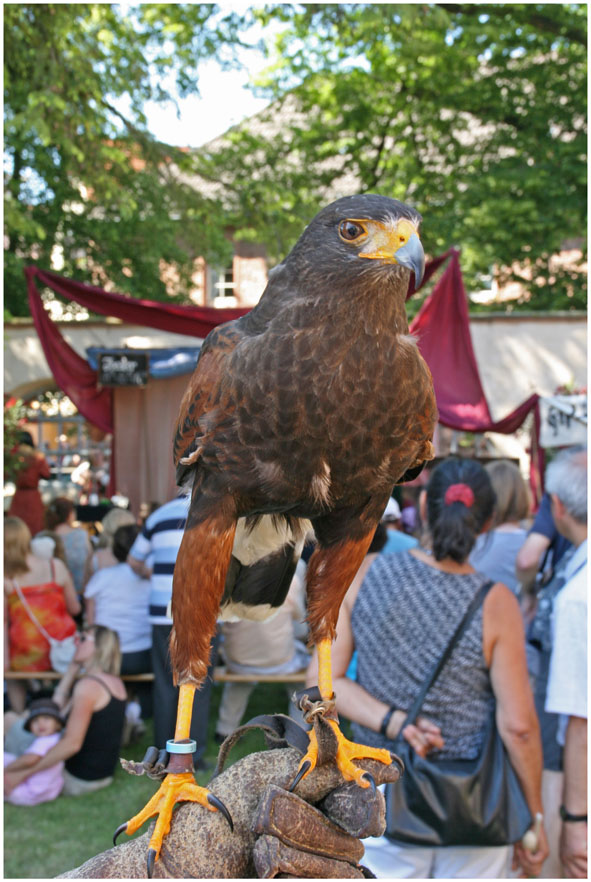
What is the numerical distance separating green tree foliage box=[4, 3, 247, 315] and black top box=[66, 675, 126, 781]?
3.81m

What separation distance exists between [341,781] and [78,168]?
611 cm

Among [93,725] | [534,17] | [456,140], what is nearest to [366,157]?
[456,140]

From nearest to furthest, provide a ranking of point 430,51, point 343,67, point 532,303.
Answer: point 430,51, point 343,67, point 532,303

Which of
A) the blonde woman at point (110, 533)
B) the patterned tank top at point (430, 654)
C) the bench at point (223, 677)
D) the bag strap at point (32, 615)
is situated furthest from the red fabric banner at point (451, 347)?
the bag strap at point (32, 615)

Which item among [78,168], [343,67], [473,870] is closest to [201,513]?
[473,870]

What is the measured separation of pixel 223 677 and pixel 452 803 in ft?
9.62

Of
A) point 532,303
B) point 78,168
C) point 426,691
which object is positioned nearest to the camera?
point 426,691

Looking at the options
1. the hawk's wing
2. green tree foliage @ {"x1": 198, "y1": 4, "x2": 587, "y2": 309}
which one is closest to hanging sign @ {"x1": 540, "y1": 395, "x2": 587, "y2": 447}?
the hawk's wing

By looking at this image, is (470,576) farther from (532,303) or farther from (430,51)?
(532,303)

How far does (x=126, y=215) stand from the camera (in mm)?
7105

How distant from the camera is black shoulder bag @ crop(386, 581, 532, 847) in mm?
2561

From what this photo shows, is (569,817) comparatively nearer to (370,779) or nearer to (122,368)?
(370,779)

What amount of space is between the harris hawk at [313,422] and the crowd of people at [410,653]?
255mm

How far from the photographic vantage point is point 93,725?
484 cm
